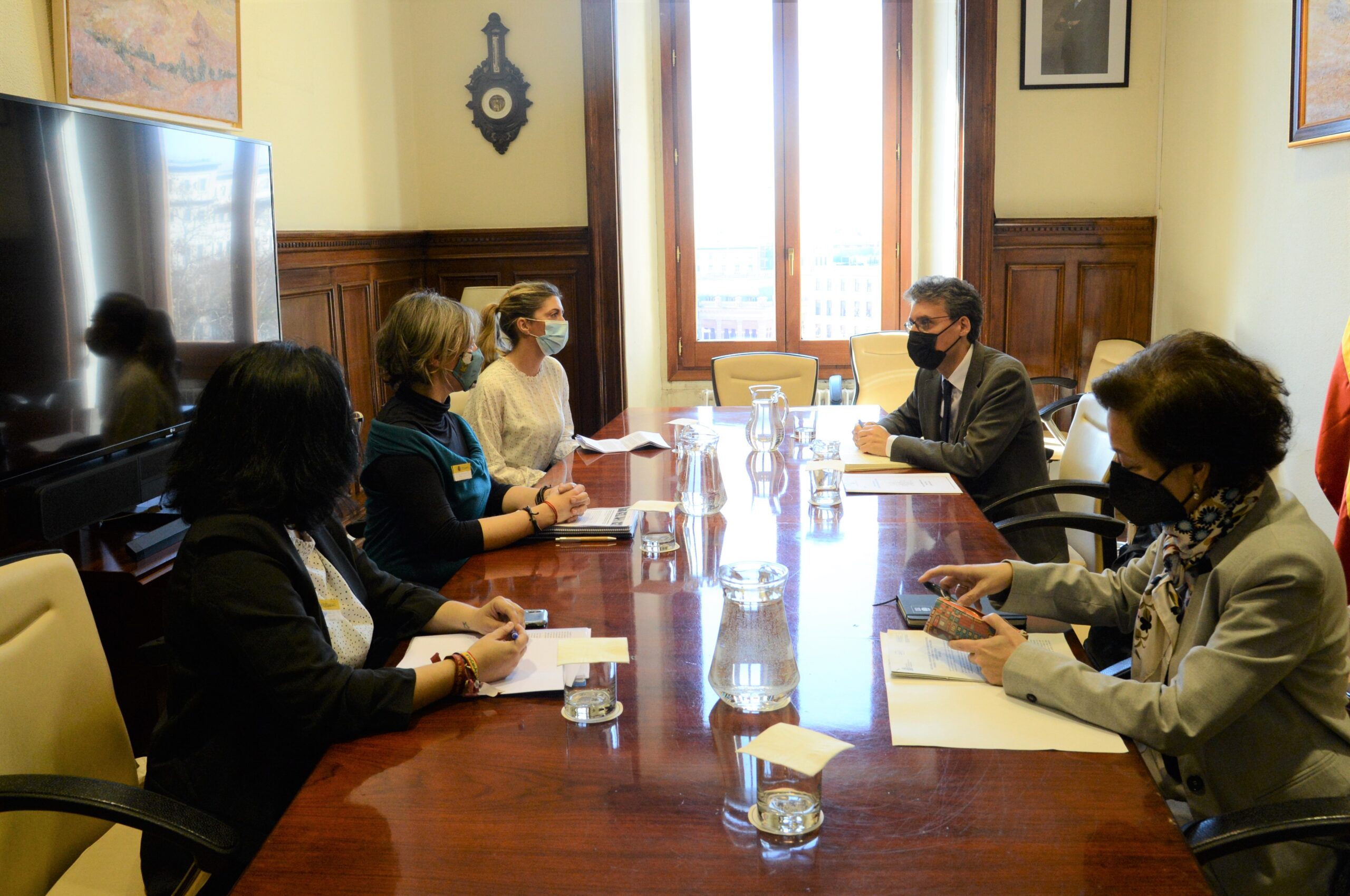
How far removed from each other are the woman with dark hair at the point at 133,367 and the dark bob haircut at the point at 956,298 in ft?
7.23

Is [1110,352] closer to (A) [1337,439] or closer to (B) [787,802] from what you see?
(A) [1337,439]

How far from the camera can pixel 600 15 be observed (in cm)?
548

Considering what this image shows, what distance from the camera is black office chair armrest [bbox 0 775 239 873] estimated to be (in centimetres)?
128

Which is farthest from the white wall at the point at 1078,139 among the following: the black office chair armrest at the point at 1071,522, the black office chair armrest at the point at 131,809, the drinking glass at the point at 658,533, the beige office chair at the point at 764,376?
the black office chair armrest at the point at 131,809

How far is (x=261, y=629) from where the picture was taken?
1416 mm

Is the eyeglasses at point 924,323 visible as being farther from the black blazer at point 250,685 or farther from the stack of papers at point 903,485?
the black blazer at point 250,685

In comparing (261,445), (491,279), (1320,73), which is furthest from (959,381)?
(491,279)

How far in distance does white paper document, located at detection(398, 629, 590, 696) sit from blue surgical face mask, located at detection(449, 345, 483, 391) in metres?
0.93

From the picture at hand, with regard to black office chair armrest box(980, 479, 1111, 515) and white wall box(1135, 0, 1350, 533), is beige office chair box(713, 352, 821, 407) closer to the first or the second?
white wall box(1135, 0, 1350, 533)

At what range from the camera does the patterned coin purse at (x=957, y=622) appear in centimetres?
155

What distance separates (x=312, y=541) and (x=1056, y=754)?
1129 millimetres

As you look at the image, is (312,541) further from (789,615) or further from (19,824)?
(789,615)

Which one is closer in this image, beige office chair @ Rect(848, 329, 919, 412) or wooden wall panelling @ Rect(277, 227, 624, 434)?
wooden wall panelling @ Rect(277, 227, 624, 434)

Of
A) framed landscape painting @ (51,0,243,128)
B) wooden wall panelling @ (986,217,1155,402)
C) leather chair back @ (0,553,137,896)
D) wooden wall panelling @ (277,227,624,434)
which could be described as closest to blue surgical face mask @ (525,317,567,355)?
framed landscape painting @ (51,0,243,128)
